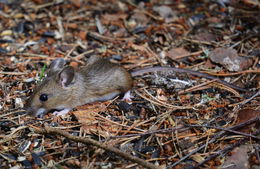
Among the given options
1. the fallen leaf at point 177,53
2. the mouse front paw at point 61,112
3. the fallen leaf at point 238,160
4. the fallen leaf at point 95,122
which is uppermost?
the fallen leaf at point 177,53

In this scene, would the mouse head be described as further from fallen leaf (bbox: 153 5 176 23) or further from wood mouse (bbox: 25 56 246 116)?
fallen leaf (bbox: 153 5 176 23)

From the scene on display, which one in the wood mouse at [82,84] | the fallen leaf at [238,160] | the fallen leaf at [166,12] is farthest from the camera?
the fallen leaf at [166,12]

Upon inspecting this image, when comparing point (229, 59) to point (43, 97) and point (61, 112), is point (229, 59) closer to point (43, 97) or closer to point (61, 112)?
point (61, 112)

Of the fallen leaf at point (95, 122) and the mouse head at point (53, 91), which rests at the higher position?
the mouse head at point (53, 91)

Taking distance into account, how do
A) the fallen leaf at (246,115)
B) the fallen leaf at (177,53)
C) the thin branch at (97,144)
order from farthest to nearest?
1. the fallen leaf at (177,53)
2. the fallen leaf at (246,115)
3. the thin branch at (97,144)

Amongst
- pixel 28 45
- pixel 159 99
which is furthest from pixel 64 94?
pixel 28 45

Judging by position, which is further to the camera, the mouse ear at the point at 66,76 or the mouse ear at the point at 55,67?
the mouse ear at the point at 55,67

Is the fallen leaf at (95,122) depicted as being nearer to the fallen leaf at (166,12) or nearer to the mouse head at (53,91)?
the mouse head at (53,91)

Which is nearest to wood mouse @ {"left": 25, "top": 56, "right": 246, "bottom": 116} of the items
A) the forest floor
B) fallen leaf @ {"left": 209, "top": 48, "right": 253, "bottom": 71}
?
the forest floor

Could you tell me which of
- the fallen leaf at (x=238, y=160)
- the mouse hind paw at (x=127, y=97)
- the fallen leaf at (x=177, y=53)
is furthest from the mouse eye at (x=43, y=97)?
the fallen leaf at (x=238, y=160)
